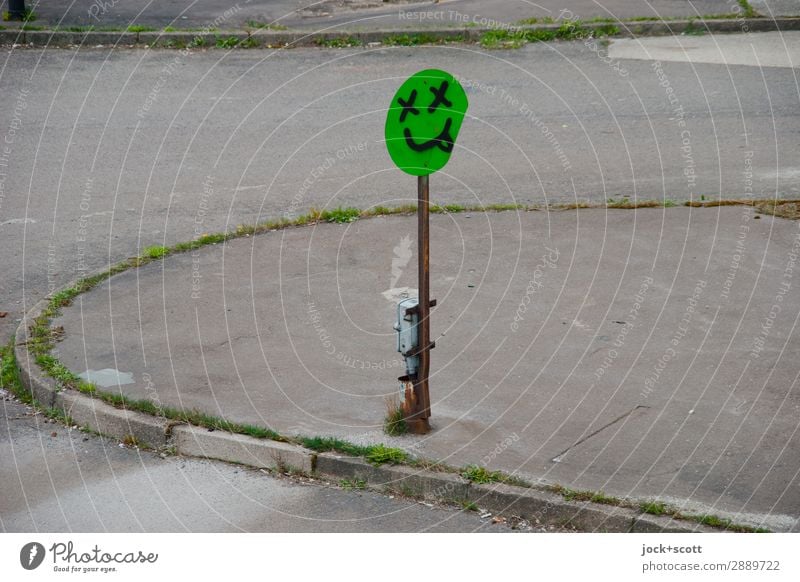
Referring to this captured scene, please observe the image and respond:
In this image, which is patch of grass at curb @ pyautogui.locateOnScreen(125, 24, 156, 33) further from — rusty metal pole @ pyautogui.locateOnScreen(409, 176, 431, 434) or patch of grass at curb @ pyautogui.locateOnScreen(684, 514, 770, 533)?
patch of grass at curb @ pyautogui.locateOnScreen(684, 514, 770, 533)

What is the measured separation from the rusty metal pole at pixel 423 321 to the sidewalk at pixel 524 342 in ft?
0.41

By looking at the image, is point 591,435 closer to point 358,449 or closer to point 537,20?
point 358,449

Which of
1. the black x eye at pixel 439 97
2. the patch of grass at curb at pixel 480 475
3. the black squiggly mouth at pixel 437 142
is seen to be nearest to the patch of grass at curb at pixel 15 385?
the patch of grass at curb at pixel 480 475

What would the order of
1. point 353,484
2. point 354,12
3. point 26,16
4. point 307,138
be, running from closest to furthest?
1. point 353,484
2. point 307,138
3. point 26,16
4. point 354,12

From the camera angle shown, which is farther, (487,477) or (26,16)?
(26,16)

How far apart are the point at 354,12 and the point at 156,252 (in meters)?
7.34

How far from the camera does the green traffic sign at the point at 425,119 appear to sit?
232 inches

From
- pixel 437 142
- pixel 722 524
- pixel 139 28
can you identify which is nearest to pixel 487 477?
pixel 722 524

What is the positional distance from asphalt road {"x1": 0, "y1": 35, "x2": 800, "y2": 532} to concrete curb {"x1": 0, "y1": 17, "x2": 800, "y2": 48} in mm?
283

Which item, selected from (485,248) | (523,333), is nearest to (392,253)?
(485,248)

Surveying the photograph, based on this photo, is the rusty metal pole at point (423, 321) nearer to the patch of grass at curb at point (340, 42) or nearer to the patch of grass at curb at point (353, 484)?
the patch of grass at curb at point (353, 484)

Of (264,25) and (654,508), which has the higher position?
(264,25)

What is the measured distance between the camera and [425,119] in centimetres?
592

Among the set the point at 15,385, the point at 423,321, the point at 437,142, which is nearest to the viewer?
the point at 437,142
